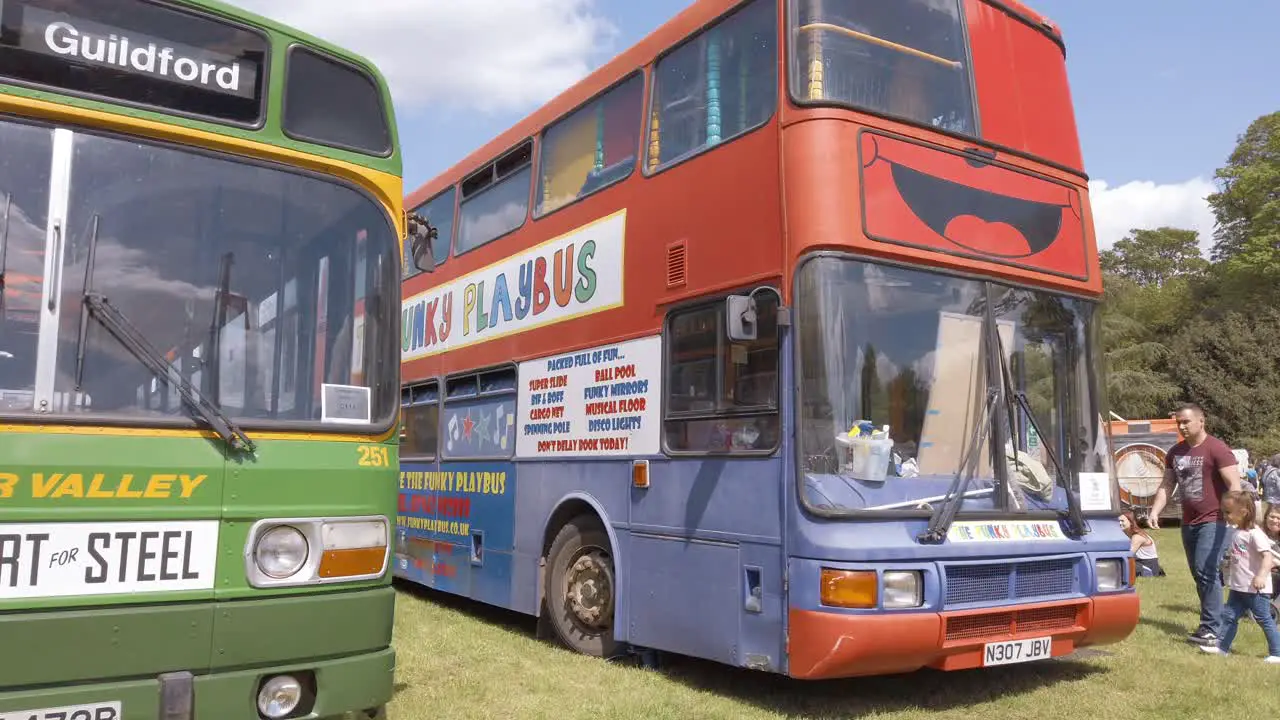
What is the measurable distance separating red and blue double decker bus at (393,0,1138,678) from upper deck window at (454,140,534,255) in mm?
991

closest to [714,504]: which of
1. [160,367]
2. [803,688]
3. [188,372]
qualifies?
[803,688]

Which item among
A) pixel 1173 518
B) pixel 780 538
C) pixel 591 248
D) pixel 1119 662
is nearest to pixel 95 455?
pixel 780 538

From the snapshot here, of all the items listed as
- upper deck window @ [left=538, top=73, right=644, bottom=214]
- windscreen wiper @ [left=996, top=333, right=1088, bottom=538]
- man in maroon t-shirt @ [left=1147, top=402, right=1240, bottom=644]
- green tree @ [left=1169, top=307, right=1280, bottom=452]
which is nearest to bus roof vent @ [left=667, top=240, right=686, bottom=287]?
upper deck window @ [left=538, top=73, right=644, bottom=214]

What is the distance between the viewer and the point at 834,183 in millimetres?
5965

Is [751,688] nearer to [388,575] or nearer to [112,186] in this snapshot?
[388,575]

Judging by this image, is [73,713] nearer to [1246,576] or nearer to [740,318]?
[740,318]

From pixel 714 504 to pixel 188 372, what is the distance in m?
3.35

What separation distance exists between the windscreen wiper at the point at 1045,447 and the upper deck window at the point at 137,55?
4.44 metres

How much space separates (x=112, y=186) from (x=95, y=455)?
1.06 meters

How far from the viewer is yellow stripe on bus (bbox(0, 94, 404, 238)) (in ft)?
13.0

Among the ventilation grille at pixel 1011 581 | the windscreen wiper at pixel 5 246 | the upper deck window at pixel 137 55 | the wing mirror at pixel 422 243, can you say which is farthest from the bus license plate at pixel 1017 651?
the windscreen wiper at pixel 5 246

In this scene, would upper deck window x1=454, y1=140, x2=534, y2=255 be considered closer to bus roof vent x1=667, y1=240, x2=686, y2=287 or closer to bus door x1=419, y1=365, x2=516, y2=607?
bus door x1=419, y1=365, x2=516, y2=607

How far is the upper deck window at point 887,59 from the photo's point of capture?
6195 millimetres

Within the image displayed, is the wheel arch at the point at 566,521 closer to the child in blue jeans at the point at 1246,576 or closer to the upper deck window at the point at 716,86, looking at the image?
the upper deck window at the point at 716,86
